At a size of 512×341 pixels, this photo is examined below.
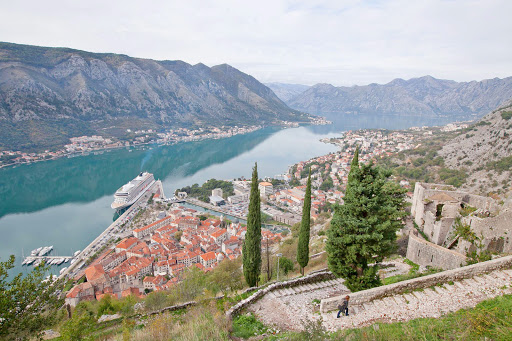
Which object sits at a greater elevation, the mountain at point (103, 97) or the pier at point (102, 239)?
the mountain at point (103, 97)

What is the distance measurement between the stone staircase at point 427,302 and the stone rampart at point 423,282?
66mm

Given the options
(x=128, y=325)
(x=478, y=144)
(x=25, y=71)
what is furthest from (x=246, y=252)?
(x=25, y=71)

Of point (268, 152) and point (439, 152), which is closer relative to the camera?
point (439, 152)

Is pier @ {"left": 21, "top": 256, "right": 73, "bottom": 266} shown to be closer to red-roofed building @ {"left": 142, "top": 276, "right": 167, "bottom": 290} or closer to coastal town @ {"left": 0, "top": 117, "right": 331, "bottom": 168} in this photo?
red-roofed building @ {"left": 142, "top": 276, "right": 167, "bottom": 290}

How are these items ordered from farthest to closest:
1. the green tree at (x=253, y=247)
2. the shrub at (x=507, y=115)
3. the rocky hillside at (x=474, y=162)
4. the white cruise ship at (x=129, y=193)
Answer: the white cruise ship at (x=129, y=193) < the shrub at (x=507, y=115) < the rocky hillside at (x=474, y=162) < the green tree at (x=253, y=247)

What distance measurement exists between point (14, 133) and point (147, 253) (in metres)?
62.1

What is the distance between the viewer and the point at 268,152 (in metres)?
69.1

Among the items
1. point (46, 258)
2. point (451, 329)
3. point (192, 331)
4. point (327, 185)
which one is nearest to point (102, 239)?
point (46, 258)

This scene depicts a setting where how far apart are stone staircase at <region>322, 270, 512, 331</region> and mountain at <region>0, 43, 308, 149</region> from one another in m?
74.0

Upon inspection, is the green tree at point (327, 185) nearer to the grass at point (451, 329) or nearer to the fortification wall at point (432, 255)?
the fortification wall at point (432, 255)

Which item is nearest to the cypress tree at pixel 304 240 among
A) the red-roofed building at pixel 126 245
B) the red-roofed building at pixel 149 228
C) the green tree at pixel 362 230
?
the green tree at pixel 362 230

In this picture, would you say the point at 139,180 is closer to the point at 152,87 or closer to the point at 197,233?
the point at 197,233

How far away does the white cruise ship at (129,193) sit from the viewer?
115 ft

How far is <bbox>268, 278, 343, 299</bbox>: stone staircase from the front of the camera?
6.64 m
